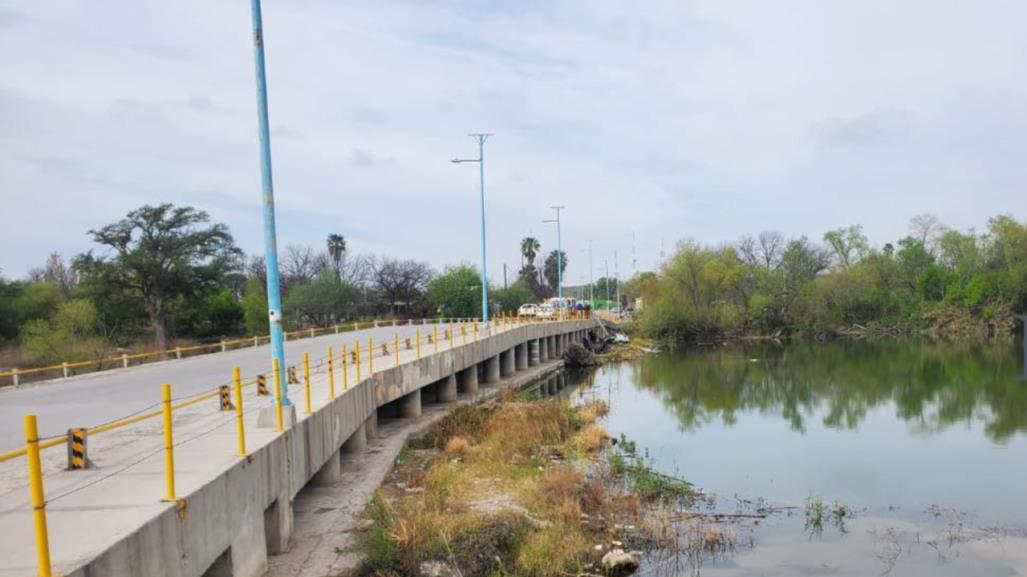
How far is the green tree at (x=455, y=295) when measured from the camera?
9031cm

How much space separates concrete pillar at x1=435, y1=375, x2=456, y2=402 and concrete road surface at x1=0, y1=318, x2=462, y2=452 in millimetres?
1859

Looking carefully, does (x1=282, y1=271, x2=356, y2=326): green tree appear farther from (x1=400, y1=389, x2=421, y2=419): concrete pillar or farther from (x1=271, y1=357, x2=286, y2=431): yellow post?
(x1=271, y1=357, x2=286, y2=431): yellow post

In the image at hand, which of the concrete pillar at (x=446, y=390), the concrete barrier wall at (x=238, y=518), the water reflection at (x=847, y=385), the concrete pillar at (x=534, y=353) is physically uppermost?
the concrete barrier wall at (x=238, y=518)

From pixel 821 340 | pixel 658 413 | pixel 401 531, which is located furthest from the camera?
pixel 821 340

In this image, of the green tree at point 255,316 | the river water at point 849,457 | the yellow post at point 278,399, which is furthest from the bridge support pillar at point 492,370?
the green tree at point 255,316

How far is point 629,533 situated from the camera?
13766mm

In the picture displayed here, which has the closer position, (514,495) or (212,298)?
(514,495)

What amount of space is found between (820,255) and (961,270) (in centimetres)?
1484

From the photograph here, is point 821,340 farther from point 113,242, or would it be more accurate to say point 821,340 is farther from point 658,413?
point 113,242

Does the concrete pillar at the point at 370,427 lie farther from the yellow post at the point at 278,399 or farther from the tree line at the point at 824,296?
the tree line at the point at 824,296

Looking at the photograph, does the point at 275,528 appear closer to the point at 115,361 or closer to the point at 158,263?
the point at 115,361

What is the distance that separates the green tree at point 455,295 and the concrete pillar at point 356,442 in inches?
2792

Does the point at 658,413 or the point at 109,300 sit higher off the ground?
the point at 109,300

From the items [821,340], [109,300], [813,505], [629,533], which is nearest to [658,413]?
[813,505]
